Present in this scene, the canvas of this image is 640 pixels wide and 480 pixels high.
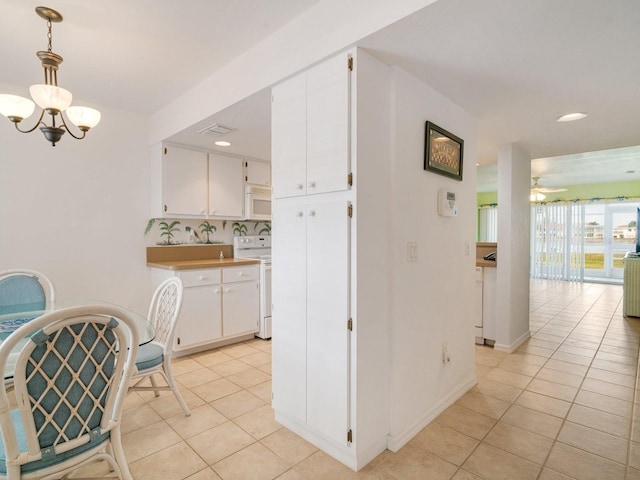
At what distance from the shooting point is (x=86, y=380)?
1.21 metres

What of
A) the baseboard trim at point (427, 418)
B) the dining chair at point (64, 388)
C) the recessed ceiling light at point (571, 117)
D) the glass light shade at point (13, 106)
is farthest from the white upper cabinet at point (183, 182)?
the recessed ceiling light at point (571, 117)

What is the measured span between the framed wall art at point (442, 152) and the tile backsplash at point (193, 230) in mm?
2839

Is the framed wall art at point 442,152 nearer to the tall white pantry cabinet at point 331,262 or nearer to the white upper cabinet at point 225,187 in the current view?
the tall white pantry cabinet at point 331,262

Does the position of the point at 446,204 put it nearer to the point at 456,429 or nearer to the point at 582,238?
the point at 456,429

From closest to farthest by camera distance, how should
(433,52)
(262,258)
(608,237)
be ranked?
(433,52) < (262,258) < (608,237)

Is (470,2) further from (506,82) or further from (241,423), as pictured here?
(241,423)

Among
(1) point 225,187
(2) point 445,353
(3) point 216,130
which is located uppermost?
(3) point 216,130

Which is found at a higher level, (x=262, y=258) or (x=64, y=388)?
(x=262, y=258)

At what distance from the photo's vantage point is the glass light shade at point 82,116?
6.47 feet

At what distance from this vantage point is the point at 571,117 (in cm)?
265

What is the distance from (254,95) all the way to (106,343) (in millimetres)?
1746

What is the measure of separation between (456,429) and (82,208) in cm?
368

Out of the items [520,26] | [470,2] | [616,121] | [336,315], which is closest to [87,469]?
[336,315]

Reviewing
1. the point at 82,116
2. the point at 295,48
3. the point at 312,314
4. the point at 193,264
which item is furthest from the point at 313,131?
the point at 193,264
